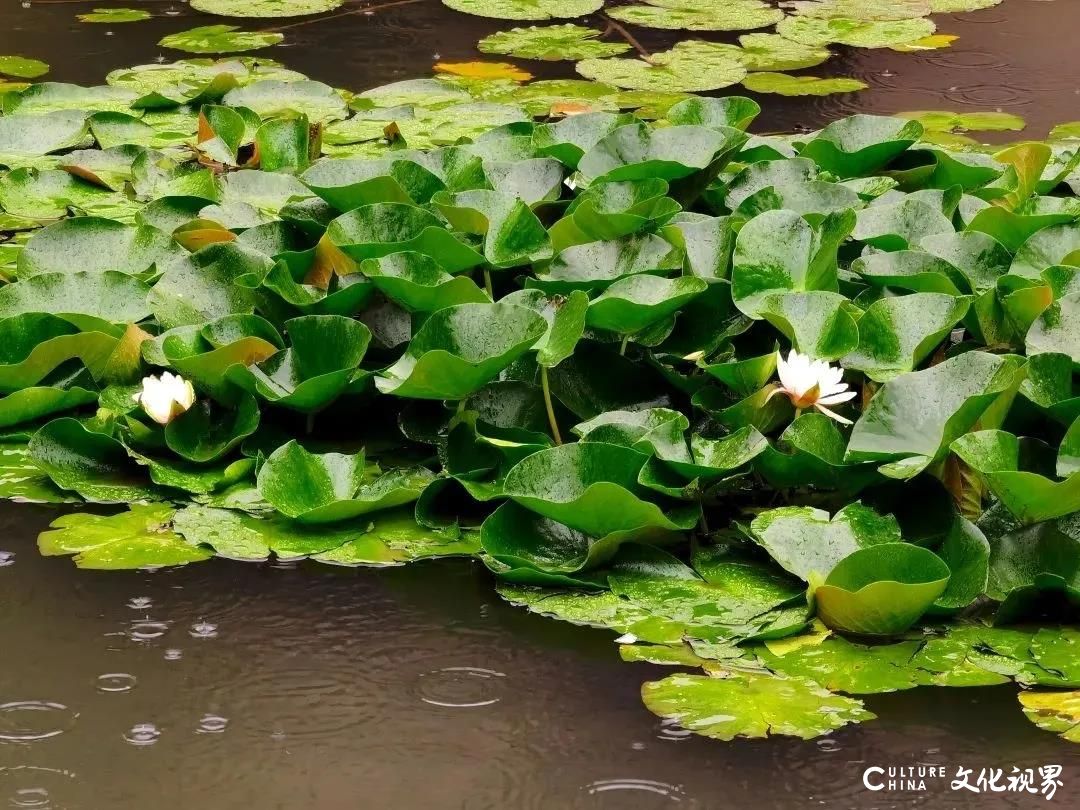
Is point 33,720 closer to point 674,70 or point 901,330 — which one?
point 901,330

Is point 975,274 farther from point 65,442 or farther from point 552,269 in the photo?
point 65,442

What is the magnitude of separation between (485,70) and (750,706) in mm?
2570

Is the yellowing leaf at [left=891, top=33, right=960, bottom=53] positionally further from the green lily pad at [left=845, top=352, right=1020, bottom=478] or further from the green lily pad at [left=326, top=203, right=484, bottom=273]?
the green lily pad at [left=845, top=352, right=1020, bottom=478]

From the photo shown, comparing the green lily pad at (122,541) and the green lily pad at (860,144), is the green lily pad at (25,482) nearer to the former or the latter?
the green lily pad at (122,541)

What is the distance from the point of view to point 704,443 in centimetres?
169

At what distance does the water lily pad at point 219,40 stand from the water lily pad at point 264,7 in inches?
6.5

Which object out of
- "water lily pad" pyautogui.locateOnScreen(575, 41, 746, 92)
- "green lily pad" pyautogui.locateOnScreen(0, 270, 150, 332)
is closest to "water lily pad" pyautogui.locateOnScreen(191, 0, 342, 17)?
"water lily pad" pyautogui.locateOnScreen(575, 41, 746, 92)

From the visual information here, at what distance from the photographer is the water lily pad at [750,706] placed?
135 cm

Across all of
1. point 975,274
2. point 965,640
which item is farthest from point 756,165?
point 965,640

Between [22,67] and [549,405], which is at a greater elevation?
[22,67]

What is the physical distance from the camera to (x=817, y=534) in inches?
61.1

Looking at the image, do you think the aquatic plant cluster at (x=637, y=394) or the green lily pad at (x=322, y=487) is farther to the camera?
the green lily pad at (x=322, y=487)

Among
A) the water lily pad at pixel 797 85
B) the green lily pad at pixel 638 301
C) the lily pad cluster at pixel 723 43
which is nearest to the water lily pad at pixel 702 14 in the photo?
the lily pad cluster at pixel 723 43

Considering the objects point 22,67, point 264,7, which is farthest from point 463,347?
point 264,7
